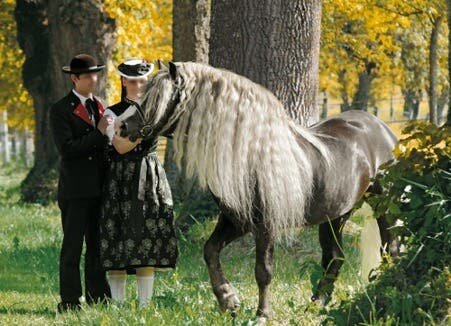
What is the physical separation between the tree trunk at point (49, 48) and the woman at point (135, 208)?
11157mm

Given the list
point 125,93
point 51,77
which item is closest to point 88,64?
point 125,93

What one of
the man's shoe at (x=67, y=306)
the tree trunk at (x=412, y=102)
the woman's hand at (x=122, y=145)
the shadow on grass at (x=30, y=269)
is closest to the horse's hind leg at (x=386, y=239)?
the woman's hand at (x=122, y=145)

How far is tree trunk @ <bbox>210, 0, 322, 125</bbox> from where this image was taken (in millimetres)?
10539

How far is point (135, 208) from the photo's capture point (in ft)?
25.1

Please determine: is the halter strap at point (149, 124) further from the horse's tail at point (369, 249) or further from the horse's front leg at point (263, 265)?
the horse's tail at point (369, 249)

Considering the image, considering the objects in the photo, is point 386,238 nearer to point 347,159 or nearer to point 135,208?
point 347,159

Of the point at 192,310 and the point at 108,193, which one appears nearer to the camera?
the point at 192,310

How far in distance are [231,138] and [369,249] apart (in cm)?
248

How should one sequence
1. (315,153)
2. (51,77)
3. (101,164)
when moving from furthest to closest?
(51,77), (101,164), (315,153)

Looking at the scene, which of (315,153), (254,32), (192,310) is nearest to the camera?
(192,310)

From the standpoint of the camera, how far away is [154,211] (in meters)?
7.71

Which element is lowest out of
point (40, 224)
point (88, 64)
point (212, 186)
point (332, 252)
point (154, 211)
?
point (40, 224)

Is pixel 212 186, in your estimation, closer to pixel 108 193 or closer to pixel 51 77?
pixel 108 193

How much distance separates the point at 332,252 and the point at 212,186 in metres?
2.16
